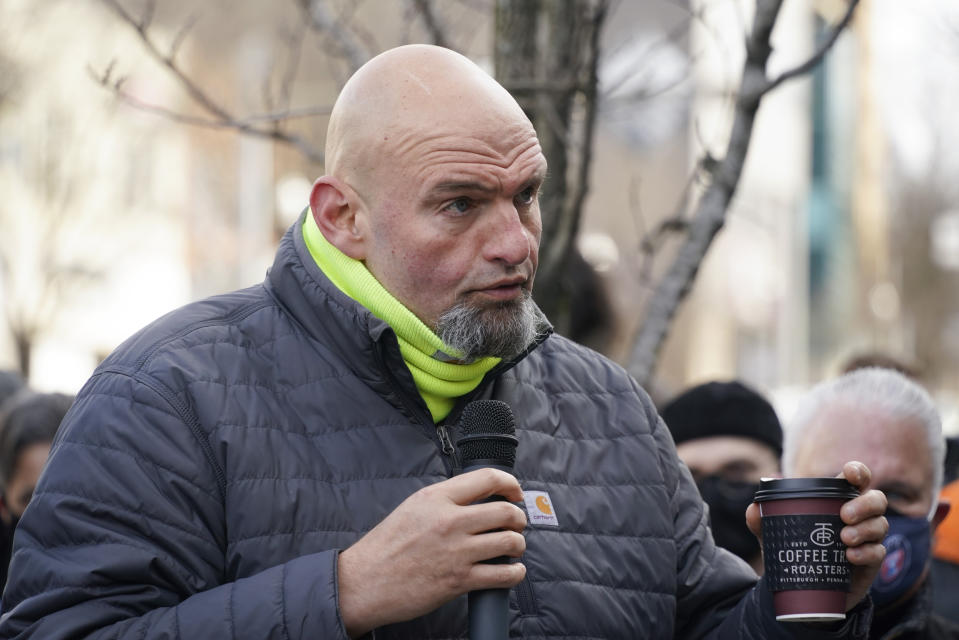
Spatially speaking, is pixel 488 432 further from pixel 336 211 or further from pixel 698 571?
pixel 698 571

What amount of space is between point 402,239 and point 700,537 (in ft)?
3.35

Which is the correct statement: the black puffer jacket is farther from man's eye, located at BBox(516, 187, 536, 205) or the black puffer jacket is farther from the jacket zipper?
man's eye, located at BBox(516, 187, 536, 205)

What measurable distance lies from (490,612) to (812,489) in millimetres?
692

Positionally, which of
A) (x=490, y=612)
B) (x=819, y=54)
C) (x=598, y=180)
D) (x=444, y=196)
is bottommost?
(x=490, y=612)

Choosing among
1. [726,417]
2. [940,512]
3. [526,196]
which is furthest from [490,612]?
[726,417]

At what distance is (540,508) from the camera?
2.99 meters

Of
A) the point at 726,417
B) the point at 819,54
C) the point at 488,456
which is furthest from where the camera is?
the point at 726,417

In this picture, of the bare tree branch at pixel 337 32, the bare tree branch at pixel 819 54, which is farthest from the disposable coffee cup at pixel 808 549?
the bare tree branch at pixel 337 32

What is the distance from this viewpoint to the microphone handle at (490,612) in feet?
8.03

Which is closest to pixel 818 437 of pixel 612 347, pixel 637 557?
pixel 637 557

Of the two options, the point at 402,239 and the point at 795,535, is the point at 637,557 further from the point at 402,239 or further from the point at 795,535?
the point at 402,239

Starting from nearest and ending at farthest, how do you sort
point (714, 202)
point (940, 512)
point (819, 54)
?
point (940, 512) < point (819, 54) < point (714, 202)

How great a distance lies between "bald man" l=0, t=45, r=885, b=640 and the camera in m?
2.52

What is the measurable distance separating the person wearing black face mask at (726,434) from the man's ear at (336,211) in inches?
A: 85.2
